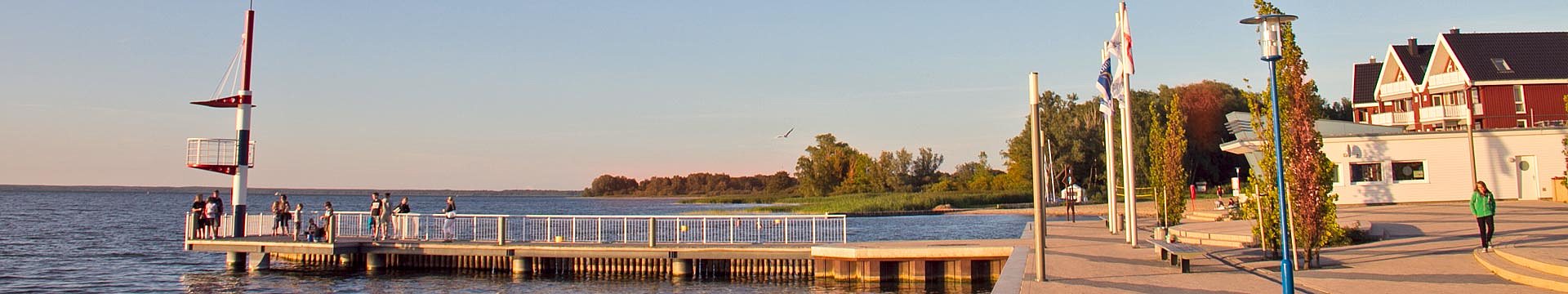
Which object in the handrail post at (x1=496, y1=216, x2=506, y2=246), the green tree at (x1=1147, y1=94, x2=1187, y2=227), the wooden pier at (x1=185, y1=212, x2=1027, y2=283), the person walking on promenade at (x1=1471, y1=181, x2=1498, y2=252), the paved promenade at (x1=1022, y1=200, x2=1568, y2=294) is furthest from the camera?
the green tree at (x1=1147, y1=94, x2=1187, y2=227)

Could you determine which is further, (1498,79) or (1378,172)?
(1498,79)

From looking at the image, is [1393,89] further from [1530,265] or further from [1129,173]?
[1530,265]

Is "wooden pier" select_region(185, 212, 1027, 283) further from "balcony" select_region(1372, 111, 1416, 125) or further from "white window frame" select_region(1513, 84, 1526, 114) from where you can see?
"balcony" select_region(1372, 111, 1416, 125)

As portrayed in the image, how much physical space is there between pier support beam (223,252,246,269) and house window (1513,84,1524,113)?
52.8 metres

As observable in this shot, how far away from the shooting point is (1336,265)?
16031 mm

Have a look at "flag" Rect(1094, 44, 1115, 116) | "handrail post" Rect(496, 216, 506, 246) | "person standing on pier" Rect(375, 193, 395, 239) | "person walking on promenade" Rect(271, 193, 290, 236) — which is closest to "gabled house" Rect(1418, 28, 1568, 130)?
"flag" Rect(1094, 44, 1115, 116)

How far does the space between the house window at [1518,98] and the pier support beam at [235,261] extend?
52777mm

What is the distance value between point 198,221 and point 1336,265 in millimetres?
25029

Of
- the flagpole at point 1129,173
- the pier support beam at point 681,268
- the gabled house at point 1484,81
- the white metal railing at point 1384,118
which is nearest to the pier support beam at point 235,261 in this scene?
the pier support beam at point 681,268

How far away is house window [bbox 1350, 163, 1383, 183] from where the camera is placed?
120 ft

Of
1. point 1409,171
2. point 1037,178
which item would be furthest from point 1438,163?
point 1037,178

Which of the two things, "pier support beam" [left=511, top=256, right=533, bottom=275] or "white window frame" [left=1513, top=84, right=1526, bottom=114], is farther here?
"white window frame" [left=1513, top=84, right=1526, bottom=114]

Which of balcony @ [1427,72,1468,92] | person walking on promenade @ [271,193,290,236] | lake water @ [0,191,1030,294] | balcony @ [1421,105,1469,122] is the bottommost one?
lake water @ [0,191,1030,294]

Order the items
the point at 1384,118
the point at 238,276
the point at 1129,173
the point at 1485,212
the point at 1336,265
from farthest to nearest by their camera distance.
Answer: the point at 1384,118, the point at 238,276, the point at 1129,173, the point at 1485,212, the point at 1336,265
